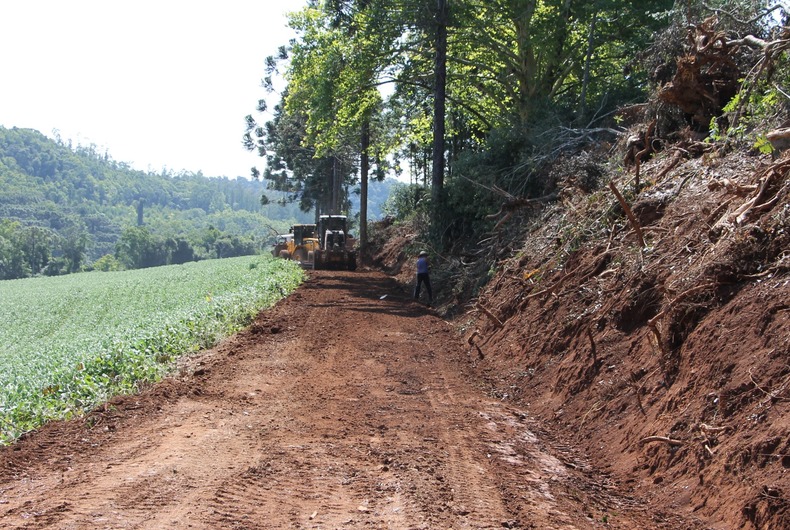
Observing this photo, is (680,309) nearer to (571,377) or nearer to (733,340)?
(733,340)

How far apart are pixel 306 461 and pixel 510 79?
24.5 metres

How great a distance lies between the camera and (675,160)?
11992mm

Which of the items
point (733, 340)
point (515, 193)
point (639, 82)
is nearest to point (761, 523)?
point (733, 340)

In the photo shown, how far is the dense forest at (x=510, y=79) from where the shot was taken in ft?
42.2

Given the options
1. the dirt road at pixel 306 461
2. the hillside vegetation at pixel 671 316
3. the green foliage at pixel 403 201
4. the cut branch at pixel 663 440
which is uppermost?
the green foliage at pixel 403 201

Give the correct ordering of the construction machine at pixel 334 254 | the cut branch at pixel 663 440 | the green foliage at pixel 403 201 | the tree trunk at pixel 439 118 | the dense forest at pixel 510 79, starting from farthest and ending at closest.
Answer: the green foliage at pixel 403 201 → the construction machine at pixel 334 254 → the tree trunk at pixel 439 118 → the dense forest at pixel 510 79 → the cut branch at pixel 663 440

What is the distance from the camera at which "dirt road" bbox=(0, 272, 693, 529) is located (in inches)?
199

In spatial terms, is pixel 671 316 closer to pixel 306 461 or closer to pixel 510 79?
pixel 306 461

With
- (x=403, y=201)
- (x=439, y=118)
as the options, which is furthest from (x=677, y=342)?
(x=403, y=201)

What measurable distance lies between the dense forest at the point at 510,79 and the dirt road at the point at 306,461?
6.72 meters

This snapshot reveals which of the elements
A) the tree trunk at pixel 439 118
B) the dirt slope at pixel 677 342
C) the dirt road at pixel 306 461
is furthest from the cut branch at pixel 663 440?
the tree trunk at pixel 439 118

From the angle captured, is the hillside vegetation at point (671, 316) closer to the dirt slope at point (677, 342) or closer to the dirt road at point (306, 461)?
the dirt slope at point (677, 342)

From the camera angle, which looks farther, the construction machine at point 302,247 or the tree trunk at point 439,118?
the construction machine at point 302,247

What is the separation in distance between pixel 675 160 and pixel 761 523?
333 inches
